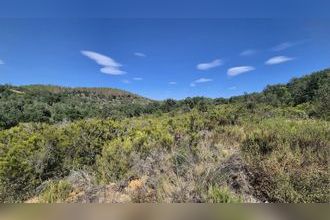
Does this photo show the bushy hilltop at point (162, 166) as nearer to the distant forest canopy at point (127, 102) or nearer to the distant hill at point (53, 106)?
the distant hill at point (53, 106)

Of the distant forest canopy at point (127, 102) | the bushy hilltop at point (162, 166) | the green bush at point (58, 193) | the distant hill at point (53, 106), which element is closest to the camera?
the bushy hilltop at point (162, 166)

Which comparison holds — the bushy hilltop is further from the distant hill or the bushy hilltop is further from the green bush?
the distant hill

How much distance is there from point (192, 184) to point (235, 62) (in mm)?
4148

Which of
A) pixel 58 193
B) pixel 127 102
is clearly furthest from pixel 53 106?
pixel 58 193


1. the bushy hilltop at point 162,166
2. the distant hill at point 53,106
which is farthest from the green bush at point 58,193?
the distant hill at point 53,106

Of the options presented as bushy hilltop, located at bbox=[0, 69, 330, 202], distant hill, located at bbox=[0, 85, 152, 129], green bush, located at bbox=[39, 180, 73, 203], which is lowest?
green bush, located at bbox=[39, 180, 73, 203]

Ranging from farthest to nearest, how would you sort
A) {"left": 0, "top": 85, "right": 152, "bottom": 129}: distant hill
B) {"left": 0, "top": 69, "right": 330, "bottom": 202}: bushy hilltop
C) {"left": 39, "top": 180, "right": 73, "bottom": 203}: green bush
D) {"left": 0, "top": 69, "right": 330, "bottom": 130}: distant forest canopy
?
{"left": 0, "top": 85, "right": 152, "bottom": 129}: distant hill < {"left": 0, "top": 69, "right": 330, "bottom": 130}: distant forest canopy < {"left": 39, "top": 180, "right": 73, "bottom": 203}: green bush < {"left": 0, "top": 69, "right": 330, "bottom": 202}: bushy hilltop

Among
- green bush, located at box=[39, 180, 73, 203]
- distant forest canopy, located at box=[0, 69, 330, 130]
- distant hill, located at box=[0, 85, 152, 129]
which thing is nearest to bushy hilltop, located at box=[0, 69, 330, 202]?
green bush, located at box=[39, 180, 73, 203]

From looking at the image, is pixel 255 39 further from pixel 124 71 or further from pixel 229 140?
pixel 124 71

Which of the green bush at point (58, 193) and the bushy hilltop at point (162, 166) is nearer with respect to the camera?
the bushy hilltop at point (162, 166)

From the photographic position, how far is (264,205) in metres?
1.60

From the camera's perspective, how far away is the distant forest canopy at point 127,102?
1260 cm

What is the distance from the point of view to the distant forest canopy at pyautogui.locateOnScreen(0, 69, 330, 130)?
1260cm

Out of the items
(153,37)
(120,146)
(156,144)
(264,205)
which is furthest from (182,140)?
(264,205)
